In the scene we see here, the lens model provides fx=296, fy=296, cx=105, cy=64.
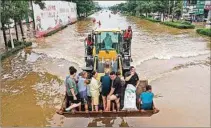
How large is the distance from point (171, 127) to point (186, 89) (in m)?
4.26

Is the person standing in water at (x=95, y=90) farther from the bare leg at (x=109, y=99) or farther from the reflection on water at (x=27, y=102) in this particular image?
the reflection on water at (x=27, y=102)

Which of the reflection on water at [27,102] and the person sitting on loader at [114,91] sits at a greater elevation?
the person sitting on loader at [114,91]

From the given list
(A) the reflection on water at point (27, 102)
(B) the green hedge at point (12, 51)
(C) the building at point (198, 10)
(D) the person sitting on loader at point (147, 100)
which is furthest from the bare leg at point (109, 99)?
(C) the building at point (198, 10)

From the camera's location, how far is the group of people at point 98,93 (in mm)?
8148

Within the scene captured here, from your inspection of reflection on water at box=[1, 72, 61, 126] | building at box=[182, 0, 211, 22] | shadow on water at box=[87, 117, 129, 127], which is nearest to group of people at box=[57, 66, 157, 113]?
shadow on water at box=[87, 117, 129, 127]

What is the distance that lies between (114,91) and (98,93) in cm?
47

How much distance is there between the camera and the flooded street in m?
10.1

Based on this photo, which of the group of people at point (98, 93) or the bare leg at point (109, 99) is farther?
the bare leg at point (109, 99)

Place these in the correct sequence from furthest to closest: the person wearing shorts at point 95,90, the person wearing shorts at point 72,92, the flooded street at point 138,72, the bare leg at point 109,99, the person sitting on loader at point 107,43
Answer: the person sitting on loader at point 107,43 < the flooded street at point 138,72 < the bare leg at point 109,99 < the person wearing shorts at point 95,90 < the person wearing shorts at point 72,92

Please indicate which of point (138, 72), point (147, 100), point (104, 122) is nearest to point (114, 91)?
point (147, 100)

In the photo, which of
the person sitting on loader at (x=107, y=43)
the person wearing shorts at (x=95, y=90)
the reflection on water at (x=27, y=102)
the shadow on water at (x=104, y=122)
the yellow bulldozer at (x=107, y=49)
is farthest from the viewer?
the person sitting on loader at (x=107, y=43)

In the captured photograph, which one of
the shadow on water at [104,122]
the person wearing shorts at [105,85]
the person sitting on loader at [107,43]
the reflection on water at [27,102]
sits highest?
the person sitting on loader at [107,43]

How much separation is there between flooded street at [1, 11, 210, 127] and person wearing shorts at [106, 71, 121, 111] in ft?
4.93

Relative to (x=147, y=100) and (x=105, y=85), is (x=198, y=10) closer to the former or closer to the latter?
(x=147, y=100)
